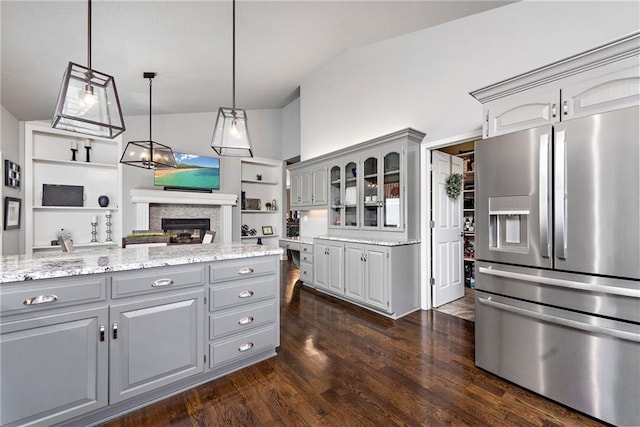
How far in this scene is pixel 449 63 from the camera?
3.32 meters

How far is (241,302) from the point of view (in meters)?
2.11

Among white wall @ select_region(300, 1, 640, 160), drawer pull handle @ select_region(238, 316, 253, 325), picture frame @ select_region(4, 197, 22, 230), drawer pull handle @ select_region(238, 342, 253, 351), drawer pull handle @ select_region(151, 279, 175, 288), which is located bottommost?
drawer pull handle @ select_region(238, 342, 253, 351)

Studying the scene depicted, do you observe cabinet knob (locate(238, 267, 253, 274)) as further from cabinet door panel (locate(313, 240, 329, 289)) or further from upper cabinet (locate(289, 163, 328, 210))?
upper cabinet (locate(289, 163, 328, 210))

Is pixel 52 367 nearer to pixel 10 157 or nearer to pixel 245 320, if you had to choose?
pixel 245 320

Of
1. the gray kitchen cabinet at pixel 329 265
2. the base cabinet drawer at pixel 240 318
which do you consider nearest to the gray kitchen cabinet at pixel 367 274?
the gray kitchen cabinet at pixel 329 265

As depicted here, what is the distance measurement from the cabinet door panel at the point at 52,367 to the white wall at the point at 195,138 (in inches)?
182

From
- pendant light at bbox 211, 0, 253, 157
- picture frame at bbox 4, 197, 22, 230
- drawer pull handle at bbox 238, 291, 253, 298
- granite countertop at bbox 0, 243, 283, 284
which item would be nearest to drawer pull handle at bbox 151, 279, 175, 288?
granite countertop at bbox 0, 243, 283, 284

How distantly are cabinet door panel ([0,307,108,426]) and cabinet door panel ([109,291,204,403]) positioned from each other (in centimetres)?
7

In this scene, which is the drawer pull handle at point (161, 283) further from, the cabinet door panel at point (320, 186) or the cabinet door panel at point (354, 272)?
the cabinet door panel at point (320, 186)

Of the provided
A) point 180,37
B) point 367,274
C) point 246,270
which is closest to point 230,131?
point 246,270

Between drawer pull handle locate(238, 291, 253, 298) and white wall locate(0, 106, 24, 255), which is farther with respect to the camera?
white wall locate(0, 106, 24, 255)

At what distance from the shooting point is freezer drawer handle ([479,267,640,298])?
1492 mm

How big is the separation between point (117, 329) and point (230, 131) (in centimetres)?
168

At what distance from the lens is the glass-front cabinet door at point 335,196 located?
4.39 m
